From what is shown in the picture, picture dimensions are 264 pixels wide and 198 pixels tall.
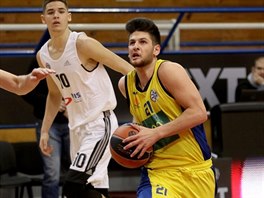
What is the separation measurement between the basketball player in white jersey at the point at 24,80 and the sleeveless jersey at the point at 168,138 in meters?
0.79

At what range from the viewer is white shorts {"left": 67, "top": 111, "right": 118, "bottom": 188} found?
16.4 ft

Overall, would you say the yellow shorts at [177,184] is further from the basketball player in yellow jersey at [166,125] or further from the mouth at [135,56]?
the mouth at [135,56]

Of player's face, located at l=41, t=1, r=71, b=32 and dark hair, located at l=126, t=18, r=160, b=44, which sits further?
player's face, located at l=41, t=1, r=71, b=32

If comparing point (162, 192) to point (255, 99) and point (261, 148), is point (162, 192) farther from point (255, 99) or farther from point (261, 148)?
point (255, 99)

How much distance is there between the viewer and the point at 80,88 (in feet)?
17.4

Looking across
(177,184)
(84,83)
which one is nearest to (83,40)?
(84,83)

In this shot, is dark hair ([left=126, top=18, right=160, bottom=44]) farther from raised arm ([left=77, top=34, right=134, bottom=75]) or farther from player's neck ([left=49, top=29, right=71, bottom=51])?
player's neck ([left=49, top=29, right=71, bottom=51])

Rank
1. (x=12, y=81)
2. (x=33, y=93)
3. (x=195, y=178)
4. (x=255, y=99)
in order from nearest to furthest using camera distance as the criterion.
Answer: (x=12, y=81) < (x=195, y=178) < (x=33, y=93) < (x=255, y=99)

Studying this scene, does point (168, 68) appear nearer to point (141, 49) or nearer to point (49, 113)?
point (141, 49)

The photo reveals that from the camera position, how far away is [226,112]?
722 centimetres

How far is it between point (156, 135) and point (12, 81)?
0.94 meters

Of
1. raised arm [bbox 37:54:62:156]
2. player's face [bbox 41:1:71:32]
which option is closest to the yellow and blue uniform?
player's face [bbox 41:1:71:32]

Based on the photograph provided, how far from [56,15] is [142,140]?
1703mm

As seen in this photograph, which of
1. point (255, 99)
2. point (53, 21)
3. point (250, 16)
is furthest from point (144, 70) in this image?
point (250, 16)
